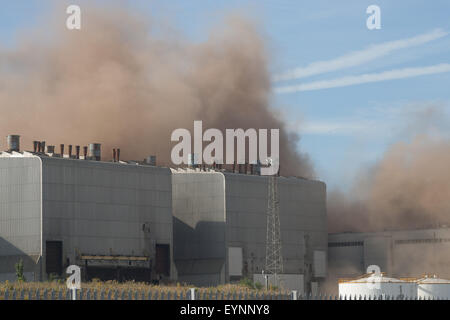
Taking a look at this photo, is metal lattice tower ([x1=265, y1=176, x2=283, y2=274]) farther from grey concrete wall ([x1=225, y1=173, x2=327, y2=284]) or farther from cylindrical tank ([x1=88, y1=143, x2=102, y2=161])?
cylindrical tank ([x1=88, y1=143, x2=102, y2=161])

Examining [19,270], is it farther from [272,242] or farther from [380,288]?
[380,288]

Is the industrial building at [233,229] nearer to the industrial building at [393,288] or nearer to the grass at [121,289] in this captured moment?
the grass at [121,289]

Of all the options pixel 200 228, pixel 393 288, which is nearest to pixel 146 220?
pixel 200 228

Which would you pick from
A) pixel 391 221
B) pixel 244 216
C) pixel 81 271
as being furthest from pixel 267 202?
pixel 81 271

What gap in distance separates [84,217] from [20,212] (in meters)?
6.74

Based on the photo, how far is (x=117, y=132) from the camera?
135 m

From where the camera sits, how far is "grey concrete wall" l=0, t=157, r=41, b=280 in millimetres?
102875

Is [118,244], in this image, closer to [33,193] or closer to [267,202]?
[33,193]

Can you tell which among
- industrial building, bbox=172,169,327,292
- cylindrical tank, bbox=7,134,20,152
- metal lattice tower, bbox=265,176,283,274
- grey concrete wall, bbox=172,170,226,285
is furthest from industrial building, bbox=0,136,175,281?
metal lattice tower, bbox=265,176,283,274

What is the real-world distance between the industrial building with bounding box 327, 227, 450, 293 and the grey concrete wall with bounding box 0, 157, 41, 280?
1719 inches

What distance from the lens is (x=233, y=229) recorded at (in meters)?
122

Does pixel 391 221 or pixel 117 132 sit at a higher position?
pixel 117 132

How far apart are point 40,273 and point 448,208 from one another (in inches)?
2209
